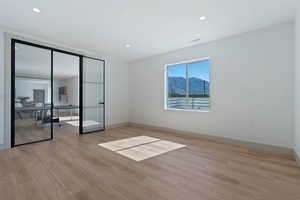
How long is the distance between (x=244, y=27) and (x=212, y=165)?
3.04 meters

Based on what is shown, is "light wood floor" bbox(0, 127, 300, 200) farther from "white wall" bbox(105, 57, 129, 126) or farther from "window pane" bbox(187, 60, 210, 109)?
"white wall" bbox(105, 57, 129, 126)

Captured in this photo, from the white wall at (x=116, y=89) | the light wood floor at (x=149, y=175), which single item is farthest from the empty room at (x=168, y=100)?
the white wall at (x=116, y=89)

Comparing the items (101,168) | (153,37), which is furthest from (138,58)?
(101,168)

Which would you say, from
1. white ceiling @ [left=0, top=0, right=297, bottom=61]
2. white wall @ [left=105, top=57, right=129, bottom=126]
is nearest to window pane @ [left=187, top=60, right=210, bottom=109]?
white ceiling @ [left=0, top=0, right=297, bottom=61]

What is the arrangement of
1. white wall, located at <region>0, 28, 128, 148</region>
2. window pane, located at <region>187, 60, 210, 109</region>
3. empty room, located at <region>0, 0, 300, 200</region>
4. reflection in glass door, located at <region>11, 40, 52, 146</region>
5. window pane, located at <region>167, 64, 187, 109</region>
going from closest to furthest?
empty room, located at <region>0, 0, 300, 200</region> → reflection in glass door, located at <region>11, 40, 52, 146</region> → window pane, located at <region>187, 60, 210, 109</region> → window pane, located at <region>167, 64, 187, 109</region> → white wall, located at <region>0, 28, 128, 148</region>

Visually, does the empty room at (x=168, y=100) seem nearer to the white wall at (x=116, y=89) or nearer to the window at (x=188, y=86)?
the window at (x=188, y=86)

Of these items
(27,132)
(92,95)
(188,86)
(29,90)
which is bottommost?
(27,132)

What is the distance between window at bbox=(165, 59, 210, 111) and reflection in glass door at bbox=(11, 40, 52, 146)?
3813mm

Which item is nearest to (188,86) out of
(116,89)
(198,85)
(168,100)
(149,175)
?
(198,85)

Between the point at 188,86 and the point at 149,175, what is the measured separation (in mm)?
3267

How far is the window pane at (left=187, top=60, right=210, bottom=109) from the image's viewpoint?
423 centimetres

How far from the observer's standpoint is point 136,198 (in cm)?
166

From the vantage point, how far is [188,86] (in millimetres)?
4715

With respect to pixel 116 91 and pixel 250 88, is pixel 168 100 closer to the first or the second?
pixel 116 91
